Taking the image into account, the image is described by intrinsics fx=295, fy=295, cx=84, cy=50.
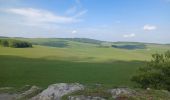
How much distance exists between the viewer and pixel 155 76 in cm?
3412

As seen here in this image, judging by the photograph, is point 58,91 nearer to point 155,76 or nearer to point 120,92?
point 120,92

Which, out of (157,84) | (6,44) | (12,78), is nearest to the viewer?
(157,84)

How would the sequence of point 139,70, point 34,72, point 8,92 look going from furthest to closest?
point 34,72, point 139,70, point 8,92

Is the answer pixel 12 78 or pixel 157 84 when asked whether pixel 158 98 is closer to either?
pixel 157 84

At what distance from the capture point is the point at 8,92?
28406mm

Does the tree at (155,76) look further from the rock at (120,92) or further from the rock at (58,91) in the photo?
the rock at (58,91)

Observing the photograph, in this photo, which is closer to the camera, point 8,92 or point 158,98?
point 158,98

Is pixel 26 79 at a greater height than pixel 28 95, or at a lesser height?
lesser

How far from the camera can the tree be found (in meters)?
34.0

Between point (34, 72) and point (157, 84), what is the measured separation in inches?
1421

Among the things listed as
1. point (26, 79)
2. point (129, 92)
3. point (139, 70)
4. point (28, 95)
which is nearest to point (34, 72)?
point (26, 79)

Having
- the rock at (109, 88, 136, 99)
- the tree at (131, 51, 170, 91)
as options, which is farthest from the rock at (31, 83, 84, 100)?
the tree at (131, 51, 170, 91)

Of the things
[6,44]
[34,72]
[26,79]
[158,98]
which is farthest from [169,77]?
[6,44]

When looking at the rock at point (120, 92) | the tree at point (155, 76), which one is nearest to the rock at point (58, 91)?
the rock at point (120, 92)
